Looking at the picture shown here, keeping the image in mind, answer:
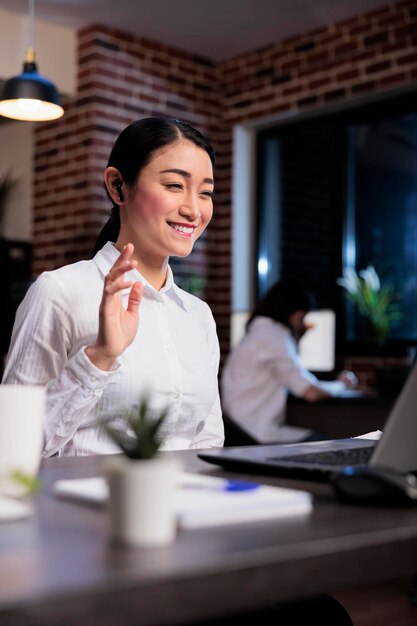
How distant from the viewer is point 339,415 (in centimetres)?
450

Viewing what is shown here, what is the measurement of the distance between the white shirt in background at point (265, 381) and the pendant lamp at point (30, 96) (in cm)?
150

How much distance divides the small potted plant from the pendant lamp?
3592 millimetres

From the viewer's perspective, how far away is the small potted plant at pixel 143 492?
2.21 ft

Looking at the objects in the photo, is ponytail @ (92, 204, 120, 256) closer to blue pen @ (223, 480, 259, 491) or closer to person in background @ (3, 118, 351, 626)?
person in background @ (3, 118, 351, 626)

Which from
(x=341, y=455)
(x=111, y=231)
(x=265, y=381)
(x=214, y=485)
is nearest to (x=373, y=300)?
(x=265, y=381)

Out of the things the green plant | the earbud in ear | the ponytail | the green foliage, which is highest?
the earbud in ear

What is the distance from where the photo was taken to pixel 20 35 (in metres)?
Answer: 5.21

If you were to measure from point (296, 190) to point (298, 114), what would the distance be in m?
0.52

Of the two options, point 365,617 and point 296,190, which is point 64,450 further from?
point 296,190

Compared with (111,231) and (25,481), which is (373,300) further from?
(25,481)

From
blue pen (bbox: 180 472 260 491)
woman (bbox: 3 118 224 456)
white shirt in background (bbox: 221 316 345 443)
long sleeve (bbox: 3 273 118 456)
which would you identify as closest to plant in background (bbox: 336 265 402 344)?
white shirt in background (bbox: 221 316 345 443)

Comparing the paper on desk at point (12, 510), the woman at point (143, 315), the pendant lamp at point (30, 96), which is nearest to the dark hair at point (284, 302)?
the pendant lamp at point (30, 96)

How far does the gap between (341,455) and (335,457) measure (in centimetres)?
3

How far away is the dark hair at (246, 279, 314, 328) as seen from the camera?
172 inches
